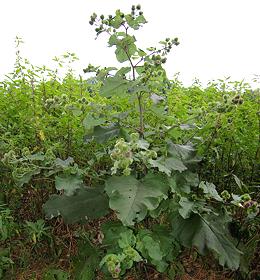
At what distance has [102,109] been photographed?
243 cm

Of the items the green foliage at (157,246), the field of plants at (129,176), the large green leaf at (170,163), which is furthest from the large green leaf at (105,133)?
the green foliage at (157,246)

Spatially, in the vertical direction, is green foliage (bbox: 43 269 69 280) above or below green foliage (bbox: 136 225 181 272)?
below

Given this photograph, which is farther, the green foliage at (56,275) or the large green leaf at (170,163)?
the green foliage at (56,275)

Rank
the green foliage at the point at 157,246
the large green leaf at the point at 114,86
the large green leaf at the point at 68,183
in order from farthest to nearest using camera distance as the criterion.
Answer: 1. the large green leaf at the point at 114,86
2. the large green leaf at the point at 68,183
3. the green foliage at the point at 157,246

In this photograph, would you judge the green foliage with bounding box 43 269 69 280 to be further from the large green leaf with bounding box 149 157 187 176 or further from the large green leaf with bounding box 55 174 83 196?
the large green leaf with bounding box 149 157 187 176

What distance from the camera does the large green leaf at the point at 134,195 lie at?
187cm

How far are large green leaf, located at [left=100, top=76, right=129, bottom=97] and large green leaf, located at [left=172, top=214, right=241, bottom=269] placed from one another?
74 cm

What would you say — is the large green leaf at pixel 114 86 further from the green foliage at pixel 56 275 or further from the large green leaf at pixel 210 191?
the green foliage at pixel 56 275

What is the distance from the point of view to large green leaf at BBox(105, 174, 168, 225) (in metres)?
1.87

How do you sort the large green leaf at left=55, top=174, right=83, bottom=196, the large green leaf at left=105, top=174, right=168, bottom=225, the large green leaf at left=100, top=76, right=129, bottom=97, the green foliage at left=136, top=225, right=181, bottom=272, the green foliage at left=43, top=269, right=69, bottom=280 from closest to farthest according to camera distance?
the large green leaf at left=105, top=174, right=168, bottom=225, the green foliage at left=136, top=225, right=181, bottom=272, the large green leaf at left=55, top=174, right=83, bottom=196, the large green leaf at left=100, top=76, right=129, bottom=97, the green foliage at left=43, top=269, right=69, bottom=280

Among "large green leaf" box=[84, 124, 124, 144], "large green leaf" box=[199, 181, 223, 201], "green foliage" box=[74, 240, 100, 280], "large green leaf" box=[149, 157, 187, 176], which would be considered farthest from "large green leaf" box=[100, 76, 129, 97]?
"green foliage" box=[74, 240, 100, 280]

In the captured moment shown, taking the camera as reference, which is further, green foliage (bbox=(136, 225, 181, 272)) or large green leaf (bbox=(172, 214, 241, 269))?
large green leaf (bbox=(172, 214, 241, 269))

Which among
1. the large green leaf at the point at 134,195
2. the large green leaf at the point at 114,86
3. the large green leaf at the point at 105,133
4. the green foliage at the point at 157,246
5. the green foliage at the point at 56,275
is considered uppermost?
the large green leaf at the point at 114,86

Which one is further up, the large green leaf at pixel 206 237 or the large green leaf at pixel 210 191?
the large green leaf at pixel 210 191
